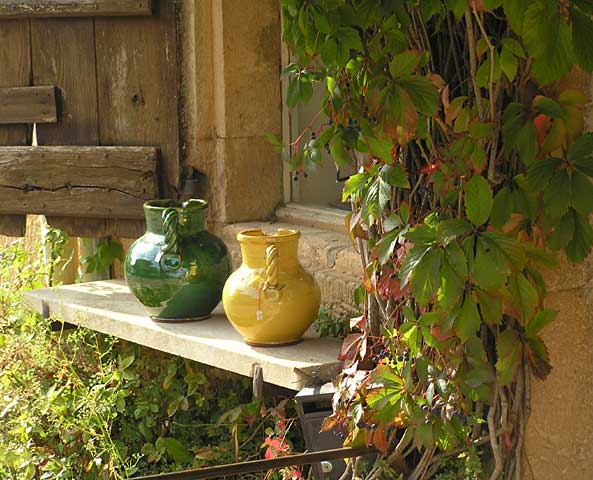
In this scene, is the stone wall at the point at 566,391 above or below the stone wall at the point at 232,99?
below

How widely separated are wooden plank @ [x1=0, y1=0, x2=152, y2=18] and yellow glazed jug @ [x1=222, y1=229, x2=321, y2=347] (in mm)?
1118

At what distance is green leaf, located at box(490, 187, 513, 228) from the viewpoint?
235 centimetres

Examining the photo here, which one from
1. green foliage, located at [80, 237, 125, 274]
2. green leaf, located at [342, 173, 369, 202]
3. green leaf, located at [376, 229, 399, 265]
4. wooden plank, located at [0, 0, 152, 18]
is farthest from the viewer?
green foliage, located at [80, 237, 125, 274]

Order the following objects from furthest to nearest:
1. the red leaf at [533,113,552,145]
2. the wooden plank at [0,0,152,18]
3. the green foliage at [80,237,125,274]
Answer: the green foliage at [80,237,125,274], the wooden plank at [0,0,152,18], the red leaf at [533,113,552,145]

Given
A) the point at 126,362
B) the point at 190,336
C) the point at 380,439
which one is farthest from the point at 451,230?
the point at 126,362

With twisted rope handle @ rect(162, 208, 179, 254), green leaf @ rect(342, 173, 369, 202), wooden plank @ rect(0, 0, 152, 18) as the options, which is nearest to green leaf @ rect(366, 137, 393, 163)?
green leaf @ rect(342, 173, 369, 202)

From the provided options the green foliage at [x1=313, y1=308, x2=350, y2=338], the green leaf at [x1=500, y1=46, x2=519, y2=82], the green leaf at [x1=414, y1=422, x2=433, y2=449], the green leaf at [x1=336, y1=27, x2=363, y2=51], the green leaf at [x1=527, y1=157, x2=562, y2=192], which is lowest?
the green leaf at [x1=414, y1=422, x2=433, y2=449]

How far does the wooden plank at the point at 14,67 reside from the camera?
4121mm

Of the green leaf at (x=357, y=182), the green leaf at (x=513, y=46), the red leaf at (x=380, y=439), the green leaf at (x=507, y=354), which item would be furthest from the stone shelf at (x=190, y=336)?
the green leaf at (x=513, y=46)

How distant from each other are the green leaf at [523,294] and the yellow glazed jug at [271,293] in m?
0.98

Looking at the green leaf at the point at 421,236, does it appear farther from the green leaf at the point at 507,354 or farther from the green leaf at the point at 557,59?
the green leaf at the point at 557,59

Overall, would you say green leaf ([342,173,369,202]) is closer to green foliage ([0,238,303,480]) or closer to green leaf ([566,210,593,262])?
green leaf ([566,210,593,262])

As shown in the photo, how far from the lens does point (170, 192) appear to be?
13.2ft

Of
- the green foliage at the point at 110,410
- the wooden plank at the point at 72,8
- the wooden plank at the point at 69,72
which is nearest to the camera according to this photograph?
the green foliage at the point at 110,410
